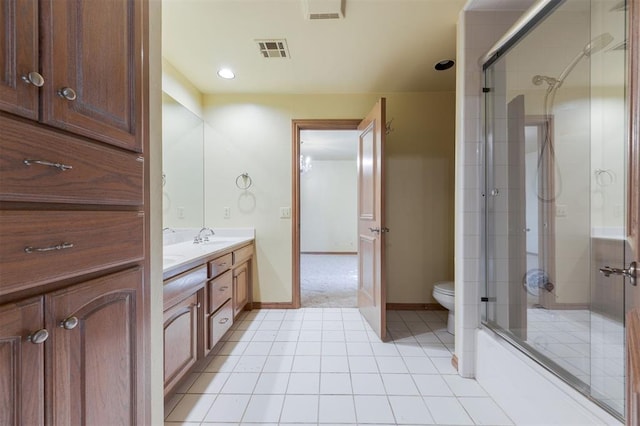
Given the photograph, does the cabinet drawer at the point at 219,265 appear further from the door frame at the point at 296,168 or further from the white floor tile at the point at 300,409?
the white floor tile at the point at 300,409

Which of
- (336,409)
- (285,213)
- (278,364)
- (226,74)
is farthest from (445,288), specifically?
(226,74)

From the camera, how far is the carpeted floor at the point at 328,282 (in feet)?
10.1

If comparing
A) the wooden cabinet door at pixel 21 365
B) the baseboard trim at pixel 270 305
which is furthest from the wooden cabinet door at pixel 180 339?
the baseboard trim at pixel 270 305

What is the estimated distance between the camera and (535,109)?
172 centimetres

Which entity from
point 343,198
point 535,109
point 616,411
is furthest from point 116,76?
point 343,198

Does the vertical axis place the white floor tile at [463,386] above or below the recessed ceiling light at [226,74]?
below

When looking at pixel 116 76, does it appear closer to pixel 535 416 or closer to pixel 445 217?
pixel 535 416

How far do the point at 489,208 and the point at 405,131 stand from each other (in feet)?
4.60

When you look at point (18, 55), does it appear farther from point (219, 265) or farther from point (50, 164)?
point (219, 265)

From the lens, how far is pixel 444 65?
2.26 metres

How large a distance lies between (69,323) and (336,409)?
1307 millimetres

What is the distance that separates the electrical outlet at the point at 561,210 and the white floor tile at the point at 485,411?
1.27 m

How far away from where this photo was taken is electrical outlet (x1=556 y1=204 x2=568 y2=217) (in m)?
1.73

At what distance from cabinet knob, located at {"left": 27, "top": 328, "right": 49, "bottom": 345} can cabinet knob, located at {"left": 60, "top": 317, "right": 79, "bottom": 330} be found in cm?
4
